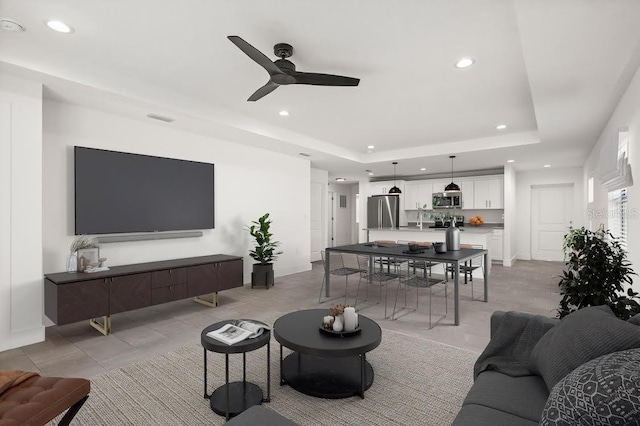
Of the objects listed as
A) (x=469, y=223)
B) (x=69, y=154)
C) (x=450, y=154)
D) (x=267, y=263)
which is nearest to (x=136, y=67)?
(x=69, y=154)

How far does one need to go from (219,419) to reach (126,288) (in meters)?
2.26

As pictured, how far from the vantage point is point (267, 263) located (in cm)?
596

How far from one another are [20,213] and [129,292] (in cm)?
129

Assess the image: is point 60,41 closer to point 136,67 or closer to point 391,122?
point 136,67

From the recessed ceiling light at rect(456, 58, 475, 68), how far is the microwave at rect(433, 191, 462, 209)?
21.9 ft

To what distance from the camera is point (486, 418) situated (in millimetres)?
1410

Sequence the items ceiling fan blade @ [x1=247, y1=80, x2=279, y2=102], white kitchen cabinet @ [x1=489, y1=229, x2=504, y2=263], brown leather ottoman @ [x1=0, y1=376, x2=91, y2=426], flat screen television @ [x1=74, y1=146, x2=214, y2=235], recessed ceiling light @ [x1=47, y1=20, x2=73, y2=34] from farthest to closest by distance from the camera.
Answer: white kitchen cabinet @ [x1=489, y1=229, x2=504, y2=263]
flat screen television @ [x1=74, y1=146, x2=214, y2=235]
ceiling fan blade @ [x1=247, y1=80, x2=279, y2=102]
recessed ceiling light @ [x1=47, y1=20, x2=73, y2=34]
brown leather ottoman @ [x1=0, y1=376, x2=91, y2=426]

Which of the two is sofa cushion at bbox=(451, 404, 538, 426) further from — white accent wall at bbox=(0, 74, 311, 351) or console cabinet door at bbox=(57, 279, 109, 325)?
white accent wall at bbox=(0, 74, 311, 351)

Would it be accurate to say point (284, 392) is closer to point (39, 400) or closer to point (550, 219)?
point (39, 400)

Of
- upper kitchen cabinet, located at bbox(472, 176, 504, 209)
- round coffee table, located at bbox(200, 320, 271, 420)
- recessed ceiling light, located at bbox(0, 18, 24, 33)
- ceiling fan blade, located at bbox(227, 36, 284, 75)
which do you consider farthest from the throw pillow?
upper kitchen cabinet, located at bbox(472, 176, 504, 209)

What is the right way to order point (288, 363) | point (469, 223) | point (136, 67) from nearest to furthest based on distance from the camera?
point (288, 363)
point (136, 67)
point (469, 223)

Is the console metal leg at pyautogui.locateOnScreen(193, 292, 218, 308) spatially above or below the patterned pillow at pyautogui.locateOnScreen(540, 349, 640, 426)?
below

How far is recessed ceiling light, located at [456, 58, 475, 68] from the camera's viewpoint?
3111 millimetres

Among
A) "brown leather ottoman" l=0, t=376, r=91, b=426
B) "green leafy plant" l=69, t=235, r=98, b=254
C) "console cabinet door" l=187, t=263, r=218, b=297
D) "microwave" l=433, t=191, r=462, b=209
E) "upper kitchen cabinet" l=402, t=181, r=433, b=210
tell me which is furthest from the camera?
"upper kitchen cabinet" l=402, t=181, r=433, b=210
